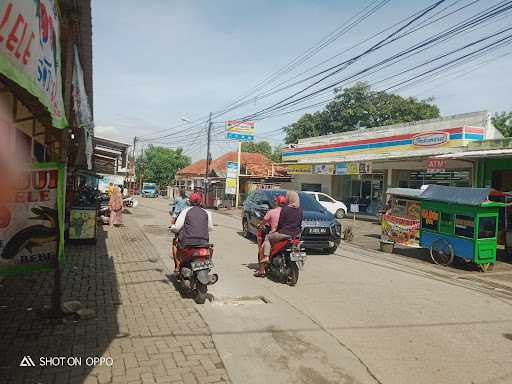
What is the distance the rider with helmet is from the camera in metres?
6.09

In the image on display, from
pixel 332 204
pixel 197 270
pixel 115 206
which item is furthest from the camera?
pixel 332 204

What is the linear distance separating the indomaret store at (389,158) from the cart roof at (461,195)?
17.4 feet

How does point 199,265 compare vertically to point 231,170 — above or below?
below

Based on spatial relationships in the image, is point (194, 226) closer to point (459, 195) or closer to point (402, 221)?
point (459, 195)

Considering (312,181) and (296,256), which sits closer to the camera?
(296,256)

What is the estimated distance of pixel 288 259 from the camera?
7.34 meters

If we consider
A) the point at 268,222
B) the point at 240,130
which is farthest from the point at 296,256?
the point at 240,130

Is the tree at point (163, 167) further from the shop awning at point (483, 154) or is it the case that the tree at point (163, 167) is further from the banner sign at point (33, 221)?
the banner sign at point (33, 221)

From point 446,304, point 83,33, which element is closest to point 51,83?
point 83,33

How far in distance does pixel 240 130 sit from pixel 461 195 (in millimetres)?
25001

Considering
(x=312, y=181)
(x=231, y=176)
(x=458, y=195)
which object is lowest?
(x=458, y=195)

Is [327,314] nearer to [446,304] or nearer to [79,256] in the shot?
[446,304]

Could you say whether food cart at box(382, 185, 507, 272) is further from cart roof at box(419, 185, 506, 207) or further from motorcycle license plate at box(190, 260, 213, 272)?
motorcycle license plate at box(190, 260, 213, 272)

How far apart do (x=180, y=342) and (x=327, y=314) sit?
2.27 meters
